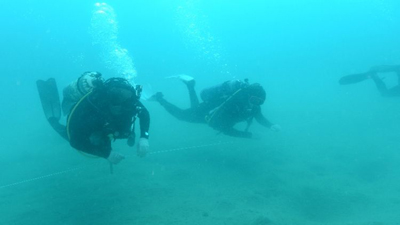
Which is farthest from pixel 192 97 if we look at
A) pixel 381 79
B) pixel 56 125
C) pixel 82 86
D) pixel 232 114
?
pixel 381 79

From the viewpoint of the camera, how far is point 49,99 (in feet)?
26.7

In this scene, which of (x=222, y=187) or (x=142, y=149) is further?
(x=222, y=187)

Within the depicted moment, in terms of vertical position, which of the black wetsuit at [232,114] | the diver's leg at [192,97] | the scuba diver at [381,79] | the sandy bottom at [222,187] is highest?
the scuba diver at [381,79]

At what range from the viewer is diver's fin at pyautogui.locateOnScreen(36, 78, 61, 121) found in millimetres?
7854

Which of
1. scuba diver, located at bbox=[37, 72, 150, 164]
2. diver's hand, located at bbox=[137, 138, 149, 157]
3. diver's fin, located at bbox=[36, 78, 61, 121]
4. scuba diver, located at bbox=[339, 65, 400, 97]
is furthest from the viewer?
scuba diver, located at bbox=[339, 65, 400, 97]

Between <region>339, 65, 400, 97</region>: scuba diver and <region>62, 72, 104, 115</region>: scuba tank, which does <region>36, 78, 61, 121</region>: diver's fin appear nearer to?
<region>62, 72, 104, 115</region>: scuba tank

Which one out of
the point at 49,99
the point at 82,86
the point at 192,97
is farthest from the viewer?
the point at 192,97

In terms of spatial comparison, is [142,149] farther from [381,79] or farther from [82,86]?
[381,79]

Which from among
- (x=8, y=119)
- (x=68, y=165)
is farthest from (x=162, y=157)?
(x=8, y=119)

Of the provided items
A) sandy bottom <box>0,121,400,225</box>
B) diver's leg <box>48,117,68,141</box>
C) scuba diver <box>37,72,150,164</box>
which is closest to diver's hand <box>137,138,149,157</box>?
scuba diver <box>37,72,150,164</box>

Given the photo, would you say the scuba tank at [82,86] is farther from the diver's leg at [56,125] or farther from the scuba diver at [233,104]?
the scuba diver at [233,104]

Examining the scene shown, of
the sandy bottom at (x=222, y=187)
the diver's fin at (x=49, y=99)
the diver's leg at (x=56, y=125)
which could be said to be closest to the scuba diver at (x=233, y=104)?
the sandy bottom at (x=222, y=187)

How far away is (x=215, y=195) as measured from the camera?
20.2ft

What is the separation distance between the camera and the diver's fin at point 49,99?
7854 millimetres
